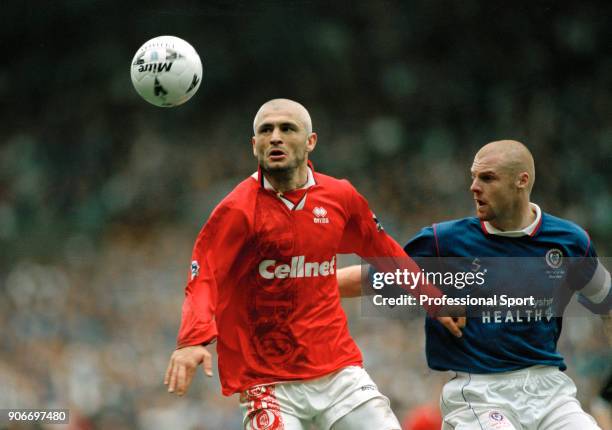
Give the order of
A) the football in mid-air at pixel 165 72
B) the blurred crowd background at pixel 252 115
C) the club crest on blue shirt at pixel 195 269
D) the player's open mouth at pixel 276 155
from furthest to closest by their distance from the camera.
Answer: the blurred crowd background at pixel 252 115 < the football in mid-air at pixel 165 72 < the player's open mouth at pixel 276 155 < the club crest on blue shirt at pixel 195 269

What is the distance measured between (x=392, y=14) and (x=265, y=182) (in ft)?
25.4

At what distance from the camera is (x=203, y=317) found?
444cm

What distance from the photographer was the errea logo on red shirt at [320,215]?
197 inches

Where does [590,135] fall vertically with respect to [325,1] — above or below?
below

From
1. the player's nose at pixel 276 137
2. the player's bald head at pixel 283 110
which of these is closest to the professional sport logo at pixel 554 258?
the player's bald head at pixel 283 110

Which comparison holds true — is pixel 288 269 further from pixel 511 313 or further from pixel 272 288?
pixel 511 313

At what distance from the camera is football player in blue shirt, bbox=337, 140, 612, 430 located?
4.93 m

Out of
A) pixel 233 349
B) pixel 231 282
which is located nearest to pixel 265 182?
pixel 231 282

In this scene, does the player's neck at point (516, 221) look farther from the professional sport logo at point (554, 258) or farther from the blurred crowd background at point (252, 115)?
the blurred crowd background at point (252, 115)

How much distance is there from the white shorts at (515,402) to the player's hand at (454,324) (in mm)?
244

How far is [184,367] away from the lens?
4242 mm

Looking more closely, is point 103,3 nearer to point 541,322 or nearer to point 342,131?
point 342,131

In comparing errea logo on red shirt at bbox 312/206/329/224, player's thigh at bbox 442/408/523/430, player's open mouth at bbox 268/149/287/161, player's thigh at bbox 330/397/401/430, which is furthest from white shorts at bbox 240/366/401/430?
player's open mouth at bbox 268/149/287/161

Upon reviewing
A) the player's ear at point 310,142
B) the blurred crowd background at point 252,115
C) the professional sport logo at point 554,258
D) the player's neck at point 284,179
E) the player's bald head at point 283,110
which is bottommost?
the professional sport logo at point 554,258
